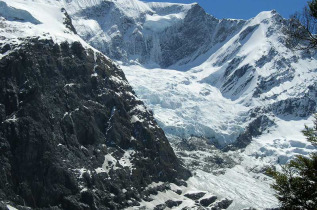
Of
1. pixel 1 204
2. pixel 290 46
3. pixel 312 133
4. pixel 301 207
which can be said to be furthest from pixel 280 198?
pixel 1 204

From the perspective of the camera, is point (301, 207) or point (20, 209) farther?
point (20, 209)

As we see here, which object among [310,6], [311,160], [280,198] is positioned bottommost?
[280,198]

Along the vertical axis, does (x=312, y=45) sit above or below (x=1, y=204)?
above

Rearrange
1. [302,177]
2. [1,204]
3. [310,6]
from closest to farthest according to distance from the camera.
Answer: [310,6] < [302,177] < [1,204]

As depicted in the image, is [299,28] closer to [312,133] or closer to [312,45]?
[312,45]

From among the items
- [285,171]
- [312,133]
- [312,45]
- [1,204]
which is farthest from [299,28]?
[1,204]

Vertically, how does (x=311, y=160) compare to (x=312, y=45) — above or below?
below

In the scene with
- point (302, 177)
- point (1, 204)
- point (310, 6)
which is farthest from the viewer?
point (1, 204)

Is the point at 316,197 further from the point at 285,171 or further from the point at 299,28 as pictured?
the point at 299,28

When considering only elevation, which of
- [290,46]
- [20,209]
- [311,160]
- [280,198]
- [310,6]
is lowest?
[20,209]
